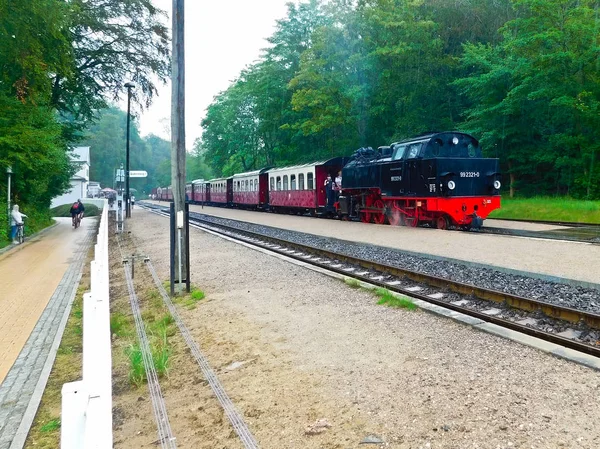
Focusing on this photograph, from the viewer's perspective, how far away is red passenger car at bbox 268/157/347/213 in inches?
977

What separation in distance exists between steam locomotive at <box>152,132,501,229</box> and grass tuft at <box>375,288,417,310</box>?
868 centimetres

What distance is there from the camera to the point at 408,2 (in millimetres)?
30250

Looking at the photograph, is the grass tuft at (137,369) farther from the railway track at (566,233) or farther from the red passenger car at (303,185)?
the red passenger car at (303,185)

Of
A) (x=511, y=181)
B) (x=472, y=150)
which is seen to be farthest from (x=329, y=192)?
(x=511, y=181)

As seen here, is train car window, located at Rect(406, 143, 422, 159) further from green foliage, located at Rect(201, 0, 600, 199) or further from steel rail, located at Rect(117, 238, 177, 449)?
steel rail, located at Rect(117, 238, 177, 449)

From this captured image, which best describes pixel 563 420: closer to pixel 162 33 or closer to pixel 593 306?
pixel 593 306

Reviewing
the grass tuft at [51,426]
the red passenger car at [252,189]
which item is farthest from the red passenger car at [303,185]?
the grass tuft at [51,426]

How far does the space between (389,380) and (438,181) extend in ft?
38.5

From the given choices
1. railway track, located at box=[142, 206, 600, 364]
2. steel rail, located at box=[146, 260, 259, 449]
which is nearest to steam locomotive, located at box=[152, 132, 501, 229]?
railway track, located at box=[142, 206, 600, 364]

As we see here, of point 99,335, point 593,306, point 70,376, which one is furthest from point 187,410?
point 593,306

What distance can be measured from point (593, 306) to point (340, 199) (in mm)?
16321

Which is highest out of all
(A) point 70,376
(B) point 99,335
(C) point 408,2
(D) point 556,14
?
(C) point 408,2

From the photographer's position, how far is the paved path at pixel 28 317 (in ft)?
14.9

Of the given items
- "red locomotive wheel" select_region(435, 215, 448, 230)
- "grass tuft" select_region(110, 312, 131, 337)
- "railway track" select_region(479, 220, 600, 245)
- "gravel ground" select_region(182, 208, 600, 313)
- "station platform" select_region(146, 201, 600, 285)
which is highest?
"red locomotive wheel" select_region(435, 215, 448, 230)
